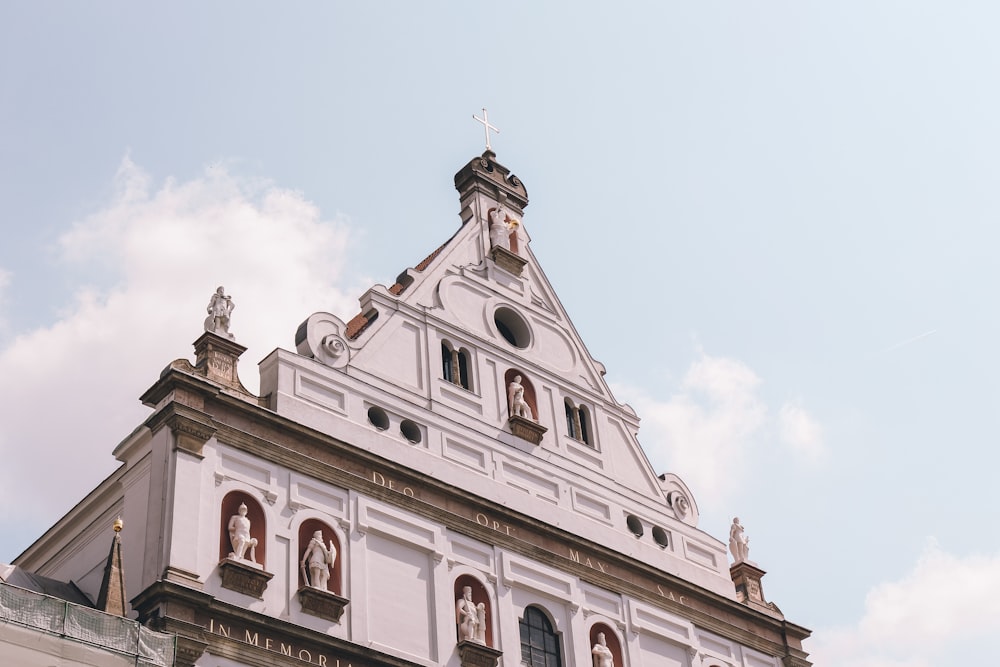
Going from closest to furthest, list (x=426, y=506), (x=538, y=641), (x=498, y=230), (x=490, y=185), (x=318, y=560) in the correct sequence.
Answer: (x=318, y=560) < (x=426, y=506) < (x=538, y=641) < (x=498, y=230) < (x=490, y=185)

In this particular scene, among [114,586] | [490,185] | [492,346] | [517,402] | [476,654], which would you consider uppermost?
[490,185]

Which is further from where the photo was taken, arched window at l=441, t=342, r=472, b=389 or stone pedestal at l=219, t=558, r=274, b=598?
arched window at l=441, t=342, r=472, b=389

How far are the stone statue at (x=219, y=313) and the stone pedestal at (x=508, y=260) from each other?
8521mm

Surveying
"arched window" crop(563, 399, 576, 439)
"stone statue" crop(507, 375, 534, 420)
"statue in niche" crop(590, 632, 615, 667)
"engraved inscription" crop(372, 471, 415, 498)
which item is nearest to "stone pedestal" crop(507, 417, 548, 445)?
"stone statue" crop(507, 375, 534, 420)

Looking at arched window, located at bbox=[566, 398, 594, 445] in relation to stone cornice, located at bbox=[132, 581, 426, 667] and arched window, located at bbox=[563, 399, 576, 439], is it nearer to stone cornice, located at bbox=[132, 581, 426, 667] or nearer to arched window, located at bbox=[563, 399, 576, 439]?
arched window, located at bbox=[563, 399, 576, 439]

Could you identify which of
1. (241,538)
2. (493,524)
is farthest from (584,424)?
(241,538)

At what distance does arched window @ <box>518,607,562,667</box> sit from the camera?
31.2m

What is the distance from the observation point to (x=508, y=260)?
1490 inches

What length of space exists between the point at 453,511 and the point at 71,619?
30.2ft

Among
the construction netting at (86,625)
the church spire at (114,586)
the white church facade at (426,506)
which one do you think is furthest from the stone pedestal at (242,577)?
the construction netting at (86,625)

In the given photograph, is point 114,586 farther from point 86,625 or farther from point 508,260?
point 508,260

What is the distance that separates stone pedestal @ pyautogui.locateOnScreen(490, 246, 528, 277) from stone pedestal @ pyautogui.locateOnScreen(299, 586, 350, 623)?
11713 mm

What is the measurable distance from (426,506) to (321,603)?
3.66m

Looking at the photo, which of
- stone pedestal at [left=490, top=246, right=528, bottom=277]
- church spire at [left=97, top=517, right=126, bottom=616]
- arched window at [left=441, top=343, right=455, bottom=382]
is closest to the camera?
church spire at [left=97, top=517, right=126, bottom=616]
